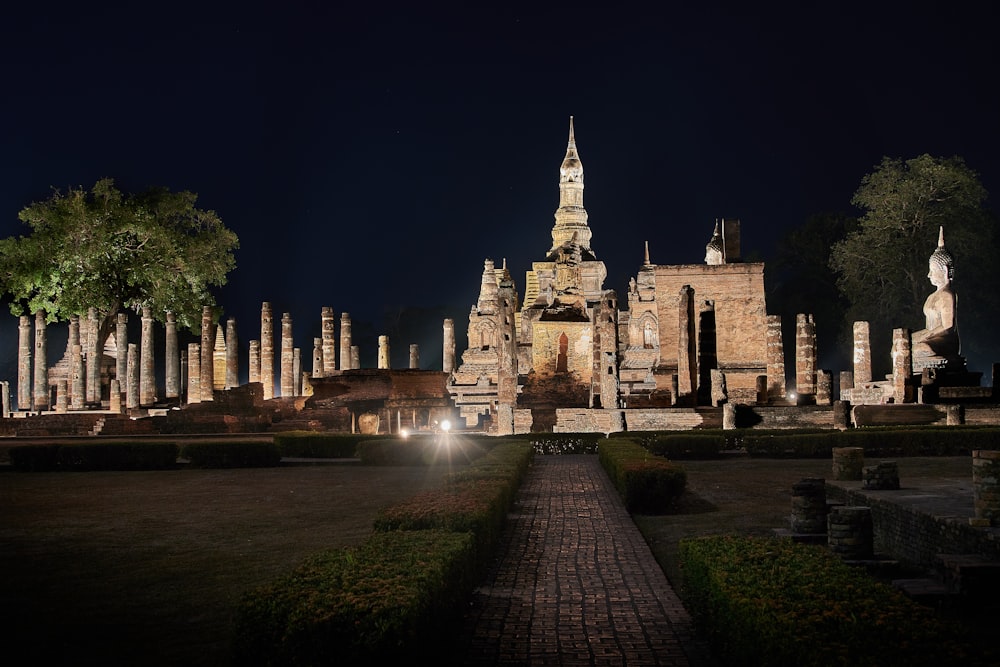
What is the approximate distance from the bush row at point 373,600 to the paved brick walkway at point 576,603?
307 millimetres

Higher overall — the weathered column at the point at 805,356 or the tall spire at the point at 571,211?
the tall spire at the point at 571,211

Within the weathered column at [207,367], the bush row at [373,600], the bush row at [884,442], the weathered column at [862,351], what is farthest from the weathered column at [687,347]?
the bush row at [373,600]

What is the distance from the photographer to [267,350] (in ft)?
148

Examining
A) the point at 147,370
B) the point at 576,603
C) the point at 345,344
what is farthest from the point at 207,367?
the point at 576,603

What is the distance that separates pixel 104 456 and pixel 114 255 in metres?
13.8

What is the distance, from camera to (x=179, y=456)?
21.7 metres

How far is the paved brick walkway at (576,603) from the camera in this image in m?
6.18

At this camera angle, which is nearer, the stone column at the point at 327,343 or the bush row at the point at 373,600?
the bush row at the point at 373,600

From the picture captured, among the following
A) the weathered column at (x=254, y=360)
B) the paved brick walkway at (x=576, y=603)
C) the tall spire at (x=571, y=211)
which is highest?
the tall spire at (x=571, y=211)

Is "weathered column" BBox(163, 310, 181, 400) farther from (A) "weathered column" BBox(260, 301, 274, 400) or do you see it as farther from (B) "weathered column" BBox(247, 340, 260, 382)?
(B) "weathered column" BBox(247, 340, 260, 382)

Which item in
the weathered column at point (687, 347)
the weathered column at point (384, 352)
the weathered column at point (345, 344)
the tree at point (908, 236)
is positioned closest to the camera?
→ the weathered column at point (687, 347)

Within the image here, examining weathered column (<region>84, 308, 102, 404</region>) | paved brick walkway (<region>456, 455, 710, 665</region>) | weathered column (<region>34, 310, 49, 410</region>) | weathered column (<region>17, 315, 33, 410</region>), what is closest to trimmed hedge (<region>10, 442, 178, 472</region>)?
paved brick walkway (<region>456, 455, 710, 665</region>)

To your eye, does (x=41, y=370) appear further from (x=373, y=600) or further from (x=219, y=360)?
(x=373, y=600)

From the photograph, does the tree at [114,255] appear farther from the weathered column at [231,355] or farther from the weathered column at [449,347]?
the weathered column at [449,347]
